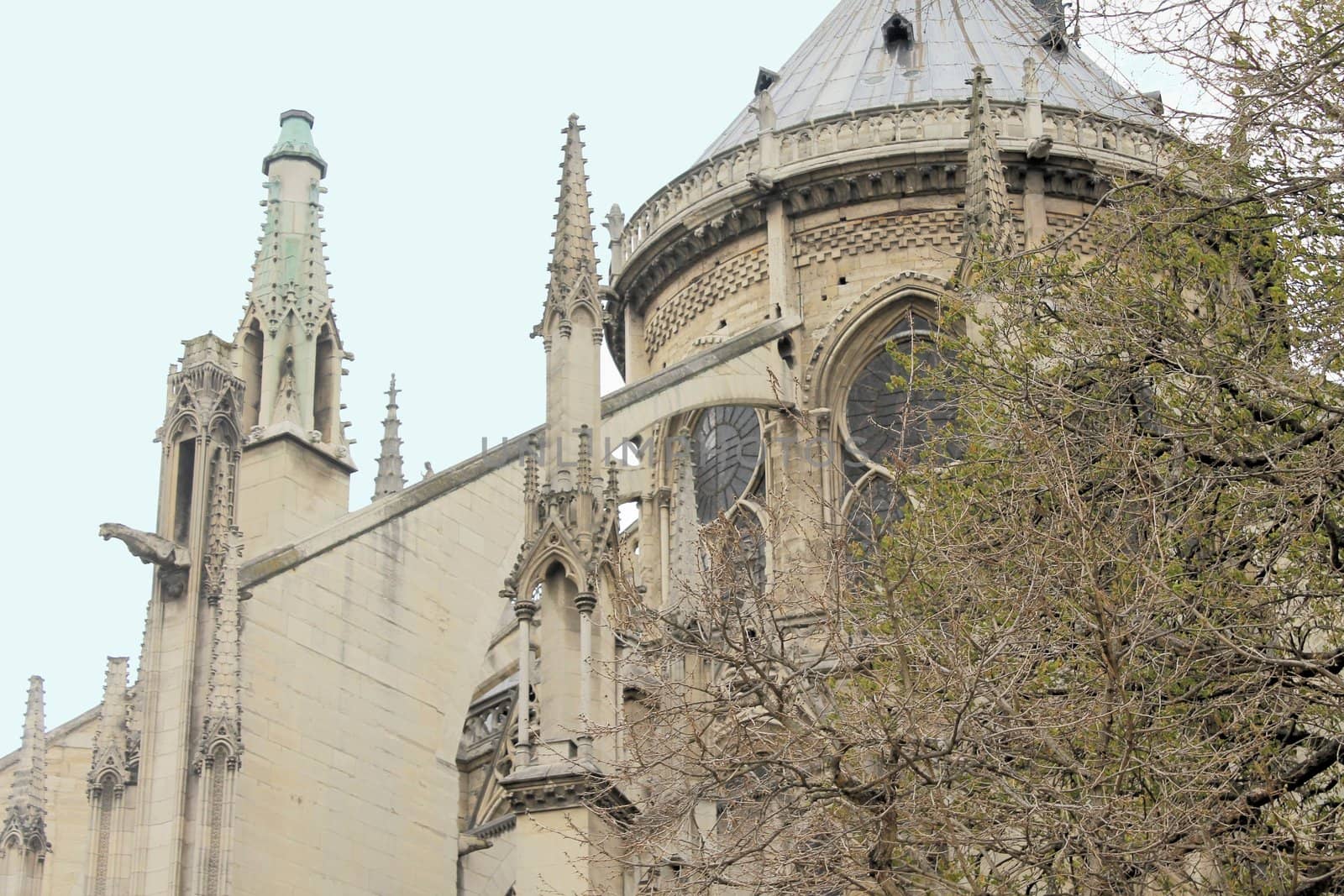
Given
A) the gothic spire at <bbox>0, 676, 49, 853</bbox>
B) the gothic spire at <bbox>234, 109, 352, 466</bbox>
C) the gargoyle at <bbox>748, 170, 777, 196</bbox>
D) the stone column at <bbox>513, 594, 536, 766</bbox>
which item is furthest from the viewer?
the gargoyle at <bbox>748, 170, 777, 196</bbox>

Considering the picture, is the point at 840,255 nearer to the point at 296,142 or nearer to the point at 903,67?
the point at 903,67

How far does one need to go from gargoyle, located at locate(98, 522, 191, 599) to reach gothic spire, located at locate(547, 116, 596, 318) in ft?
15.2

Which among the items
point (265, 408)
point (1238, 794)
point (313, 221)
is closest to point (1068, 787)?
point (1238, 794)

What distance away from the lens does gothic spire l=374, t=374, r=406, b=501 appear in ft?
106

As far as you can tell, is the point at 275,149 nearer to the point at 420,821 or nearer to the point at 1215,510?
the point at 420,821

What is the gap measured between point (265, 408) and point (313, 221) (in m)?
2.56

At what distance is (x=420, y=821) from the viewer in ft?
72.8

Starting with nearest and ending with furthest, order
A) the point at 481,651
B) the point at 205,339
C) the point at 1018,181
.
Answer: the point at 205,339, the point at 481,651, the point at 1018,181

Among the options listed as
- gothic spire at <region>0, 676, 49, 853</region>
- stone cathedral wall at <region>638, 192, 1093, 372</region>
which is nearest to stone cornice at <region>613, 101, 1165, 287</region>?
stone cathedral wall at <region>638, 192, 1093, 372</region>

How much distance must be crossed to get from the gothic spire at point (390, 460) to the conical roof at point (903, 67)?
6.01m

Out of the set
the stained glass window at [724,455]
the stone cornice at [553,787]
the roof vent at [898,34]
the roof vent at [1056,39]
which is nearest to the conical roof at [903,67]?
the roof vent at [898,34]

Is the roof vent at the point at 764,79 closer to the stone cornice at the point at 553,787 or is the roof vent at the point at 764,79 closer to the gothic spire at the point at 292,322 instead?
the gothic spire at the point at 292,322

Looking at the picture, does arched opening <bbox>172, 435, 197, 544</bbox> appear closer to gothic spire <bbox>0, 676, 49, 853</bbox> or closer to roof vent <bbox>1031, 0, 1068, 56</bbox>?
gothic spire <bbox>0, 676, 49, 853</bbox>

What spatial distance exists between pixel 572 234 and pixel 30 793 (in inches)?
294
